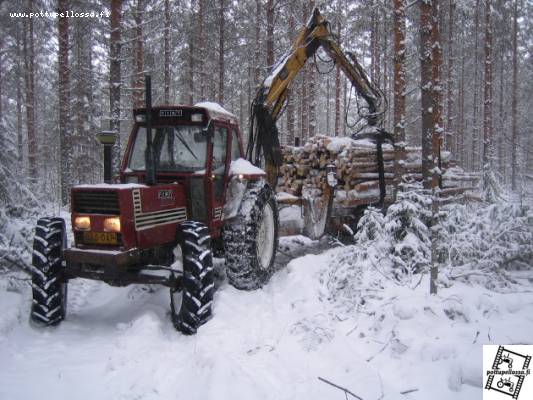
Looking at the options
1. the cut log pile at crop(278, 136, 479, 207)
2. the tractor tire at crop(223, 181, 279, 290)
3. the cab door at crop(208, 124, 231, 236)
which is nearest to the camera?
the cab door at crop(208, 124, 231, 236)

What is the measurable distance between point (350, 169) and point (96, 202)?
5553mm

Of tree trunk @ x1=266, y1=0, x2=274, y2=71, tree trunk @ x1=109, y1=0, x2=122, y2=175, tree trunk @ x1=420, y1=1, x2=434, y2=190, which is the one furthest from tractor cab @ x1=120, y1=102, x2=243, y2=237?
tree trunk @ x1=266, y1=0, x2=274, y2=71

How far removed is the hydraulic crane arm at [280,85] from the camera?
323 inches

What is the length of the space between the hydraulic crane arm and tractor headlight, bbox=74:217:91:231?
11.9 ft

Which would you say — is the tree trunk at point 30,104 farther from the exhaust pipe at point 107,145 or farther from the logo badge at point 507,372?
the logo badge at point 507,372

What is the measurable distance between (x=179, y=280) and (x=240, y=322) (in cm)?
91

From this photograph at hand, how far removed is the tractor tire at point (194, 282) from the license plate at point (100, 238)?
0.81m

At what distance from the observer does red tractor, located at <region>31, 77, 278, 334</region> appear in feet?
16.5

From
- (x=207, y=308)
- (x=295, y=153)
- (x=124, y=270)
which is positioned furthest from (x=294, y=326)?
(x=295, y=153)

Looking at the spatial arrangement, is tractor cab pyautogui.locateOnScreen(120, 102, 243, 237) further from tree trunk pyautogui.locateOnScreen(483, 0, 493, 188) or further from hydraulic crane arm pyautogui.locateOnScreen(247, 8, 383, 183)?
tree trunk pyautogui.locateOnScreen(483, 0, 493, 188)

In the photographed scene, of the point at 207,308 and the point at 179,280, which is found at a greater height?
the point at 179,280

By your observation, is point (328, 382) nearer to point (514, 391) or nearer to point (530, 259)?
point (514, 391)

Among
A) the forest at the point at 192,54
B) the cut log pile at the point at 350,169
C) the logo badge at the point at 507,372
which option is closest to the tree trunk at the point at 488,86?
the forest at the point at 192,54

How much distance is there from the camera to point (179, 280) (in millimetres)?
5141
